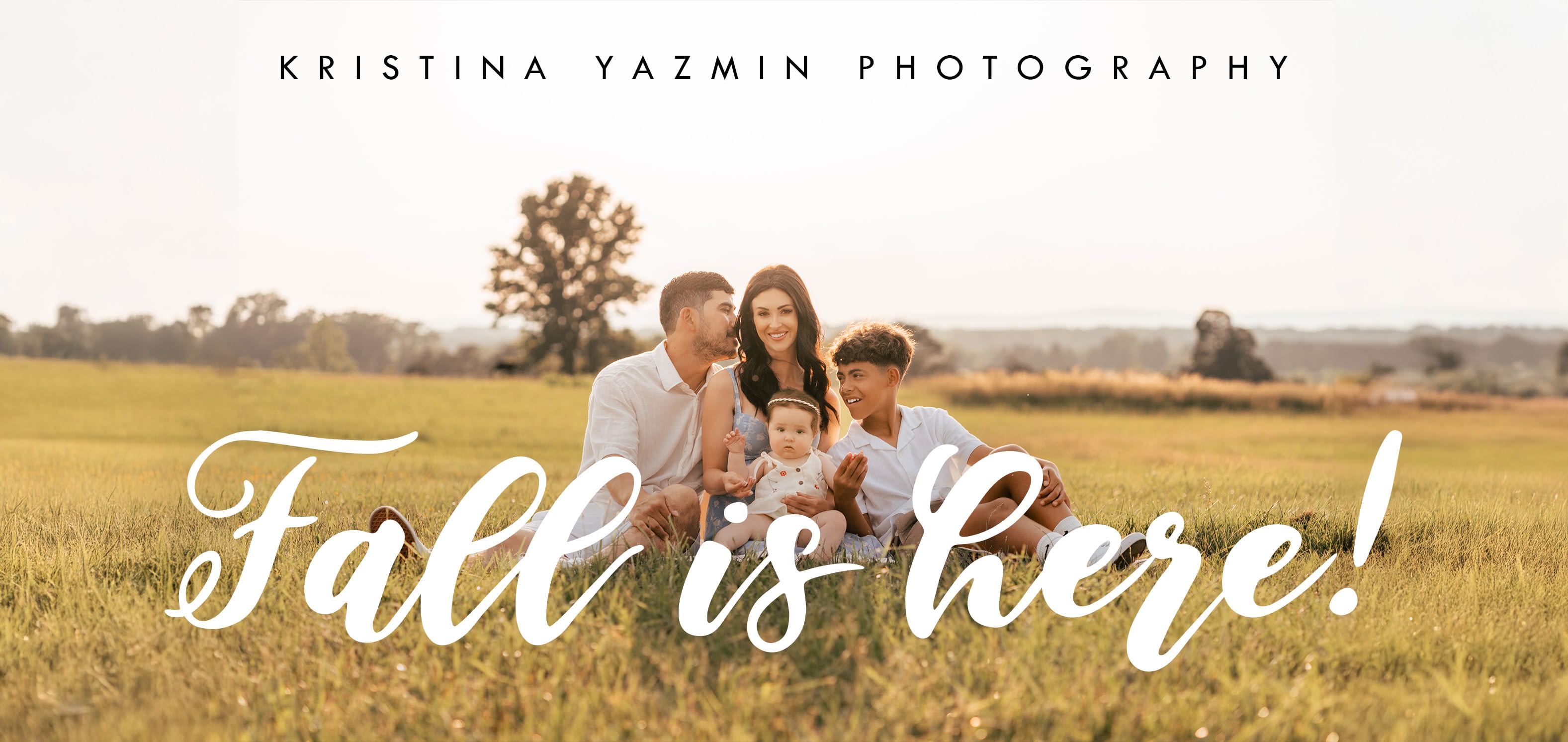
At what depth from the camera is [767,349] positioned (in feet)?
18.8

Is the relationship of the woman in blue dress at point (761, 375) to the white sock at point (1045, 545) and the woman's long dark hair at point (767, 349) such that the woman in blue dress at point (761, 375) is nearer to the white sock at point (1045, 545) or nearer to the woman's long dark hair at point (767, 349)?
the woman's long dark hair at point (767, 349)

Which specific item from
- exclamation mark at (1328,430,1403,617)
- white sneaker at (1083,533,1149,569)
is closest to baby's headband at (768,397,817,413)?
white sneaker at (1083,533,1149,569)

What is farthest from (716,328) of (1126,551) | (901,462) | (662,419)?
(1126,551)

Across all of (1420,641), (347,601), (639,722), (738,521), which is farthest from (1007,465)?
(347,601)

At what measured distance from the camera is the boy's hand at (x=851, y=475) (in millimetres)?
5262

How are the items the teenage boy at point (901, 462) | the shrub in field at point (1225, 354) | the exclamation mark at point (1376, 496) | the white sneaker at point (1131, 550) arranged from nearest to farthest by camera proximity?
the white sneaker at point (1131, 550)
the teenage boy at point (901, 462)
the exclamation mark at point (1376, 496)
the shrub in field at point (1225, 354)

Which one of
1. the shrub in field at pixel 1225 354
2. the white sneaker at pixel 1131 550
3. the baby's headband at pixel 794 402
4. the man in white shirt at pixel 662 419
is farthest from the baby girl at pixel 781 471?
the shrub in field at pixel 1225 354

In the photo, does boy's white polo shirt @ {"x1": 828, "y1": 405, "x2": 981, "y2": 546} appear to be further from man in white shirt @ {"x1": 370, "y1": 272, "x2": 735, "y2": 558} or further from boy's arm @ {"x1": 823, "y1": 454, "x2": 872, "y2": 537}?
man in white shirt @ {"x1": 370, "y1": 272, "x2": 735, "y2": 558}

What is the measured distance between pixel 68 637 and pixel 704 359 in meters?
3.46

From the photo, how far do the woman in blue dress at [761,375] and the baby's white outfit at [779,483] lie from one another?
11 cm

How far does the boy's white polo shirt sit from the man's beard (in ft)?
2.87

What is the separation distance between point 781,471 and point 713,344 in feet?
3.17

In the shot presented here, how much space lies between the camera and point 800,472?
17.8 ft

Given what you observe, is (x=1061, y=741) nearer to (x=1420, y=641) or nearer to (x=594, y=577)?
(x=1420, y=641)
